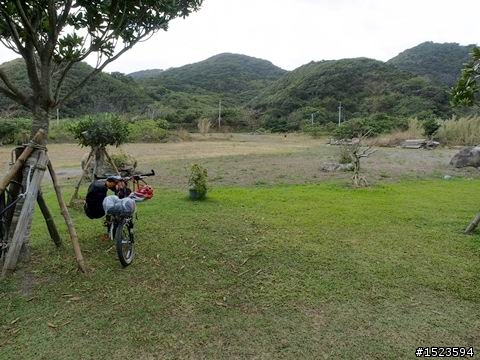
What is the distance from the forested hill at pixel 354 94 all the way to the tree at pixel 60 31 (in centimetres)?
4438

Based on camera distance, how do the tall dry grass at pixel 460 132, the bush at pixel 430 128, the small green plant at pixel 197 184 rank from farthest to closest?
the bush at pixel 430 128 → the tall dry grass at pixel 460 132 → the small green plant at pixel 197 184

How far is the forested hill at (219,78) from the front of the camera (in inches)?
3295

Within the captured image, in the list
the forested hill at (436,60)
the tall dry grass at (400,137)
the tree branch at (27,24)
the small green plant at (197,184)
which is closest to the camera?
the tree branch at (27,24)

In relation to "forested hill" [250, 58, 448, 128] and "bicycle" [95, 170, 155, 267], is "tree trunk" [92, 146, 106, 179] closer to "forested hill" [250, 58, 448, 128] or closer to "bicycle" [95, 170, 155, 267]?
"bicycle" [95, 170, 155, 267]

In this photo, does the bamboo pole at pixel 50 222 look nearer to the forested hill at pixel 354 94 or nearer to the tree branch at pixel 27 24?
the tree branch at pixel 27 24

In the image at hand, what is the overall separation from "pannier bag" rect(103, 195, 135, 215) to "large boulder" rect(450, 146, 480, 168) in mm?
11548

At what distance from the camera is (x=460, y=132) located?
1994 centimetres

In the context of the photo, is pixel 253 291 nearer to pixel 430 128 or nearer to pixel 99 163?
pixel 99 163

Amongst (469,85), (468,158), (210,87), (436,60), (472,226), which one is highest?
(436,60)

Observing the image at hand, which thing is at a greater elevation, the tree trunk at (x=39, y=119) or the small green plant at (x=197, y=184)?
the tree trunk at (x=39, y=119)

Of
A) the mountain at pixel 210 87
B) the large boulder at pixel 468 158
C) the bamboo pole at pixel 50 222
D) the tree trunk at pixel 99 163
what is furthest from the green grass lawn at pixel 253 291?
the mountain at pixel 210 87

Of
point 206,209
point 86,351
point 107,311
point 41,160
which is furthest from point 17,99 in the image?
point 206,209

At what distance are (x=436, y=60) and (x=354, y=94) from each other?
2956 cm

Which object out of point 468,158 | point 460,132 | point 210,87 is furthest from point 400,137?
point 210,87
